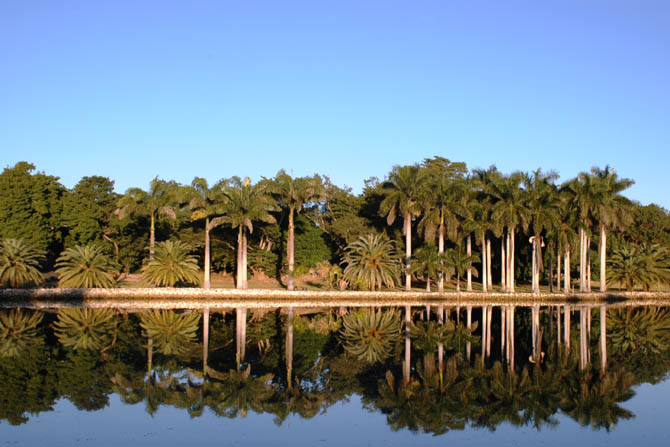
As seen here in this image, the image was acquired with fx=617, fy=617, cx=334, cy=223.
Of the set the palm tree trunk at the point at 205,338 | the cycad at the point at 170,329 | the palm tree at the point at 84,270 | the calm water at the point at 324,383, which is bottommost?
the calm water at the point at 324,383

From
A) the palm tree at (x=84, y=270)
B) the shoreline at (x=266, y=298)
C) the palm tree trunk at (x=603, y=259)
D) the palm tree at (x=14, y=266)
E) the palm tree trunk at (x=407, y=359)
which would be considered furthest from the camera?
the palm tree trunk at (x=603, y=259)

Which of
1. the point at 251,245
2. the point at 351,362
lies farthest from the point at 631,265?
the point at 351,362

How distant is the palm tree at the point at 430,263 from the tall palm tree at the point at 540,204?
302 inches

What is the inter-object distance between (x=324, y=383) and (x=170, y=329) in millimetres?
11977

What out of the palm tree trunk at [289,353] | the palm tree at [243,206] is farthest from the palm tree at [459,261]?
the palm tree trunk at [289,353]

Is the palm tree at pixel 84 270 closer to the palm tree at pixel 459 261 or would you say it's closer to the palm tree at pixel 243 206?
the palm tree at pixel 243 206

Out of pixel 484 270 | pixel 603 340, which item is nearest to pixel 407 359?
pixel 603 340

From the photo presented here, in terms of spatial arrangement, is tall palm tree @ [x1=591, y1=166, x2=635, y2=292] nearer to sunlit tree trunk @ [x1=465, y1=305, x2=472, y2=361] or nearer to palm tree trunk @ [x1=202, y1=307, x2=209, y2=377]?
sunlit tree trunk @ [x1=465, y1=305, x2=472, y2=361]

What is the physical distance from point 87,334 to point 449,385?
617 inches

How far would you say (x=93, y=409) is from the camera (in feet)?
47.8

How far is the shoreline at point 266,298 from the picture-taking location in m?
39.8

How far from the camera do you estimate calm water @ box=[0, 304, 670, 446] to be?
43.6ft

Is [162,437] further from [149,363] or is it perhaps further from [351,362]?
[351,362]

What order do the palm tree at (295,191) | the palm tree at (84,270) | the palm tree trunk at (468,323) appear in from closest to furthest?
the palm tree trunk at (468,323), the palm tree at (84,270), the palm tree at (295,191)
